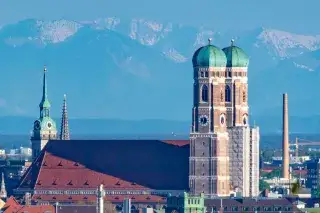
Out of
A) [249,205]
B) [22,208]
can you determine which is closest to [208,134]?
[249,205]

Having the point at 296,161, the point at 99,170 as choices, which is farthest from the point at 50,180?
the point at 296,161

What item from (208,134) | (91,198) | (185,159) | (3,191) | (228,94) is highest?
(228,94)

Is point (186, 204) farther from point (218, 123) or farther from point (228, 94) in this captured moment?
point (228, 94)

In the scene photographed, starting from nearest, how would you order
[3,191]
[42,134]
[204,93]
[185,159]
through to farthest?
[204,93], [185,159], [3,191], [42,134]

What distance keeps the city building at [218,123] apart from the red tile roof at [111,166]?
145cm

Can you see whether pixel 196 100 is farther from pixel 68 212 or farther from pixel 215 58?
pixel 68 212

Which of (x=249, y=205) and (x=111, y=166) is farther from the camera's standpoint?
(x=111, y=166)

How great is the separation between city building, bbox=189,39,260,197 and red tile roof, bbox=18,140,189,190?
4.76ft

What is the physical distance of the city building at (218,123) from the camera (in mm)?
96875

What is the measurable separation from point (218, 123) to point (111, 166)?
5845 mm

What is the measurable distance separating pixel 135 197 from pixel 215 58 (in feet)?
22.1

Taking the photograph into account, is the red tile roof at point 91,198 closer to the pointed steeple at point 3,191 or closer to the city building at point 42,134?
the pointed steeple at point 3,191

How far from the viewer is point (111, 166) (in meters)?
100

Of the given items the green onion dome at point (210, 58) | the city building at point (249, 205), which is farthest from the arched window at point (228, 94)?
the city building at point (249, 205)
